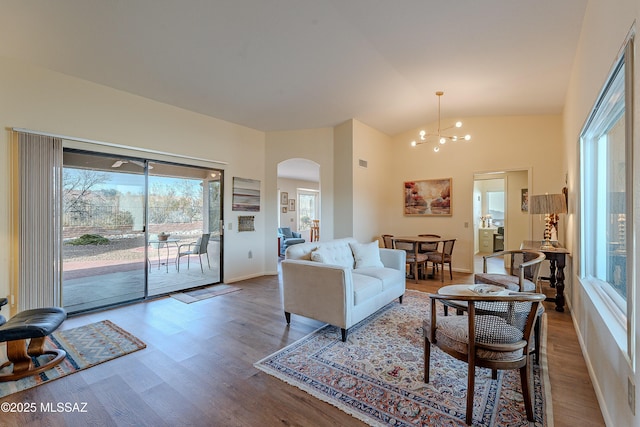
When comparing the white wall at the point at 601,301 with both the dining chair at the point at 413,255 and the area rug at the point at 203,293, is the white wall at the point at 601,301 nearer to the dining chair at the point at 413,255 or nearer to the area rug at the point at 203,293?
the dining chair at the point at 413,255

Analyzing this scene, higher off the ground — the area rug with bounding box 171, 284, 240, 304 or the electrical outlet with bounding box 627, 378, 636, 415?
the electrical outlet with bounding box 627, 378, 636, 415

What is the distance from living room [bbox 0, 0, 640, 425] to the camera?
2793 mm

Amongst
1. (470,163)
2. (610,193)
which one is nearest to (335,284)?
(610,193)

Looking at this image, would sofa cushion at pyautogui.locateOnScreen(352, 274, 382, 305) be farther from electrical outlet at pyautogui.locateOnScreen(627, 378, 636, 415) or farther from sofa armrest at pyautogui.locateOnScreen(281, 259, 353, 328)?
electrical outlet at pyautogui.locateOnScreen(627, 378, 636, 415)

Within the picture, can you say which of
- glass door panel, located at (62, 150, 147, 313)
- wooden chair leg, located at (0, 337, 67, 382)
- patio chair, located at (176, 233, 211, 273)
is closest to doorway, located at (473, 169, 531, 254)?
patio chair, located at (176, 233, 211, 273)

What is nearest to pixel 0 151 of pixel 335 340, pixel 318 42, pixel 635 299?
pixel 318 42

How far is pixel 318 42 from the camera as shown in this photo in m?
3.25

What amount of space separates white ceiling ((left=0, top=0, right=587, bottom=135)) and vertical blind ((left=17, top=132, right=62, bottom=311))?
101 centimetres

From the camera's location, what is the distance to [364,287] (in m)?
3.11

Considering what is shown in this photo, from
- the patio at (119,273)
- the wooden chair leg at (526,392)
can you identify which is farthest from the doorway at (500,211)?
the patio at (119,273)

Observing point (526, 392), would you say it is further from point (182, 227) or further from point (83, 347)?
point (182, 227)

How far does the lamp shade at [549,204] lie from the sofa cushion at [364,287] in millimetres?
2771

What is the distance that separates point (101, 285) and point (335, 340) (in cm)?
335

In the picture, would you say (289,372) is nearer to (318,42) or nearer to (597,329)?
(597,329)
